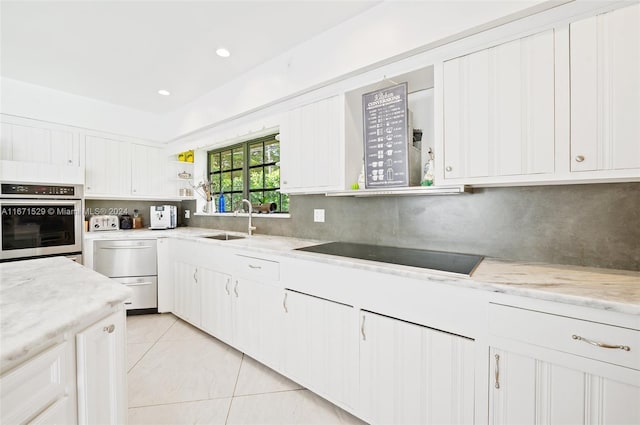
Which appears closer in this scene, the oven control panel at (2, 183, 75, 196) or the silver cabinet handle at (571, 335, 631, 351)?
the silver cabinet handle at (571, 335, 631, 351)

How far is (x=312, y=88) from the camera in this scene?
2092mm

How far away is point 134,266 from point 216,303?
1350 mm

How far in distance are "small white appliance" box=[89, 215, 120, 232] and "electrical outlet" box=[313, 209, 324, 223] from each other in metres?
2.80

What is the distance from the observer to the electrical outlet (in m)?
2.45

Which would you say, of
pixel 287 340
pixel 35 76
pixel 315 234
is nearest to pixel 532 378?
pixel 287 340

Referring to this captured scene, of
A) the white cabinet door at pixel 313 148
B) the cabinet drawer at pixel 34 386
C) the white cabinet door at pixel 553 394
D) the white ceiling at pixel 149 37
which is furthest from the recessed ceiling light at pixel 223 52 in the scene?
the white cabinet door at pixel 553 394

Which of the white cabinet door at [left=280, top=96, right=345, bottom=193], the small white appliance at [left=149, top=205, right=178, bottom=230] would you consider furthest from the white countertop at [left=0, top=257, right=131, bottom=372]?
the small white appliance at [left=149, top=205, right=178, bottom=230]

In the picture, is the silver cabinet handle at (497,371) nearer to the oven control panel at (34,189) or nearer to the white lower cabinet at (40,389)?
the white lower cabinet at (40,389)

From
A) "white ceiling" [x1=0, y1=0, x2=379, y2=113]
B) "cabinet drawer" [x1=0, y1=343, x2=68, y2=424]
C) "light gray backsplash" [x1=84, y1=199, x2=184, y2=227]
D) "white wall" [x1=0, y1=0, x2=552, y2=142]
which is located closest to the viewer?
"cabinet drawer" [x1=0, y1=343, x2=68, y2=424]

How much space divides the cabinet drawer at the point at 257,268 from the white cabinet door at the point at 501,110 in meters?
1.27

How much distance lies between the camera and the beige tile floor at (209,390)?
1598mm

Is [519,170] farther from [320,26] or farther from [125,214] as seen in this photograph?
[125,214]

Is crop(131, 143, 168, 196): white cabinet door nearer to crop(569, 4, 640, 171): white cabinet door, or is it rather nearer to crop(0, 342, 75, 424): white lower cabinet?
crop(0, 342, 75, 424): white lower cabinet

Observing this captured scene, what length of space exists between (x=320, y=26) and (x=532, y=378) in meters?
2.36
